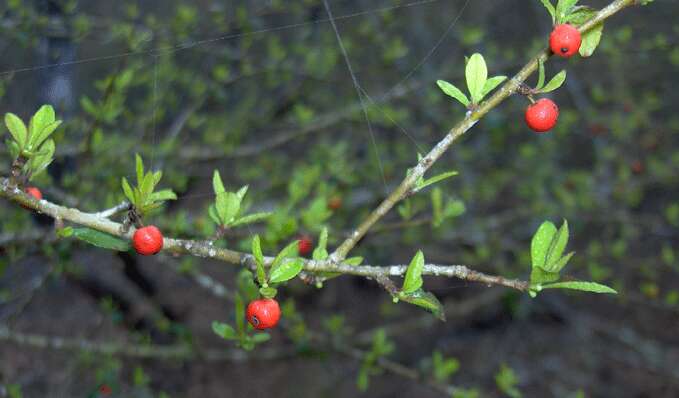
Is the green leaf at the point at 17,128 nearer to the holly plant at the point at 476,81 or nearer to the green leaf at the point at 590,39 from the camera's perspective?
the holly plant at the point at 476,81

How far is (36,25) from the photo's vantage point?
2041 millimetres

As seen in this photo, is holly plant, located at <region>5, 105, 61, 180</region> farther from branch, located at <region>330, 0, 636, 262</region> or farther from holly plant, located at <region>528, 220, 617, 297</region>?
holly plant, located at <region>528, 220, 617, 297</region>

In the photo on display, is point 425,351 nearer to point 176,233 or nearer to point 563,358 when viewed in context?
point 563,358

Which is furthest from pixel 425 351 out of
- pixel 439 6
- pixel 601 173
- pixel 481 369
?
pixel 439 6

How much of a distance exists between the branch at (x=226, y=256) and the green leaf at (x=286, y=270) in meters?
0.05

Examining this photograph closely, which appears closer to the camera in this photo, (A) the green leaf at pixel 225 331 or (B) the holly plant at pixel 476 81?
(B) the holly plant at pixel 476 81

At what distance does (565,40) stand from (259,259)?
25.8 inches

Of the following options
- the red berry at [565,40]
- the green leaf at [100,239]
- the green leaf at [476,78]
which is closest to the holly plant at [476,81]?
the green leaf at [476,78]

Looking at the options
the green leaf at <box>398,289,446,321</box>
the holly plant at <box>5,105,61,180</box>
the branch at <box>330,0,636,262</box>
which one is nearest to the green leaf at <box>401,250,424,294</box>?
the green leaf at <box>398,289,446,321</box>

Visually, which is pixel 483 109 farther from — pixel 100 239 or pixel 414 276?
pixel 100 239

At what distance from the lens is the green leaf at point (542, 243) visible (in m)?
1.16

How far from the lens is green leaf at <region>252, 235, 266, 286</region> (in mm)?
1047

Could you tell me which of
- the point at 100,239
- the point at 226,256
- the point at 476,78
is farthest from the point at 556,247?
the point at 100,239

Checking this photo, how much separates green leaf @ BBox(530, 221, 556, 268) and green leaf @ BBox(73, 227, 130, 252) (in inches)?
30.5
